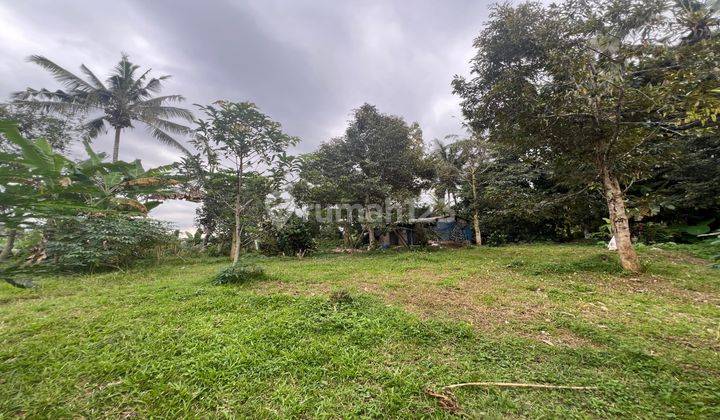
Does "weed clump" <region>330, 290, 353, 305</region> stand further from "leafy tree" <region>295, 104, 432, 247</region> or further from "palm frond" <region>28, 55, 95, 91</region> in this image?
"palm frond" <region>28, 55, 95, 91</region>

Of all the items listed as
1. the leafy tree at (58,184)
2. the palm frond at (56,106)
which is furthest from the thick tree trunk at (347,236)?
the palm frond at (56,106)

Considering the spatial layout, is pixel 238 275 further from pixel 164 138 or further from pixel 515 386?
pixel 164 138

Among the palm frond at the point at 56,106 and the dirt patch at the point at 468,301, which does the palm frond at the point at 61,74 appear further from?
the dirt patch at the point at 468,301

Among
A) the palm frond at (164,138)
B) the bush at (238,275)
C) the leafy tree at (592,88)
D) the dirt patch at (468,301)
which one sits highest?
the palm frond at (164,138)

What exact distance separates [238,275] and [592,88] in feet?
24.1

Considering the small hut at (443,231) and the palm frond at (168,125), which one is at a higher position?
the palm frond at (168,125)

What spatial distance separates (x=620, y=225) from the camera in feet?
17.5

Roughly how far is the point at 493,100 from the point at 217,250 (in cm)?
1157

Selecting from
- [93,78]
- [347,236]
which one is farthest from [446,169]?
[93,78]

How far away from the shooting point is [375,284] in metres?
5.22

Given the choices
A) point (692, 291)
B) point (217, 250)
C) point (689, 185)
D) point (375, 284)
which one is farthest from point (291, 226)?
point (689, 185)

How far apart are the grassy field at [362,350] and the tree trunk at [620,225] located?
Answer: 541 mm

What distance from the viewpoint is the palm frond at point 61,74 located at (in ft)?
37.2

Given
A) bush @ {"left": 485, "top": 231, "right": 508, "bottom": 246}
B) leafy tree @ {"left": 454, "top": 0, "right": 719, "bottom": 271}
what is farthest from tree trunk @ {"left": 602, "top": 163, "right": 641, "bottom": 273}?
bush @ {"left": 485, "top": 231, "right": 508, "bottom": 246}
